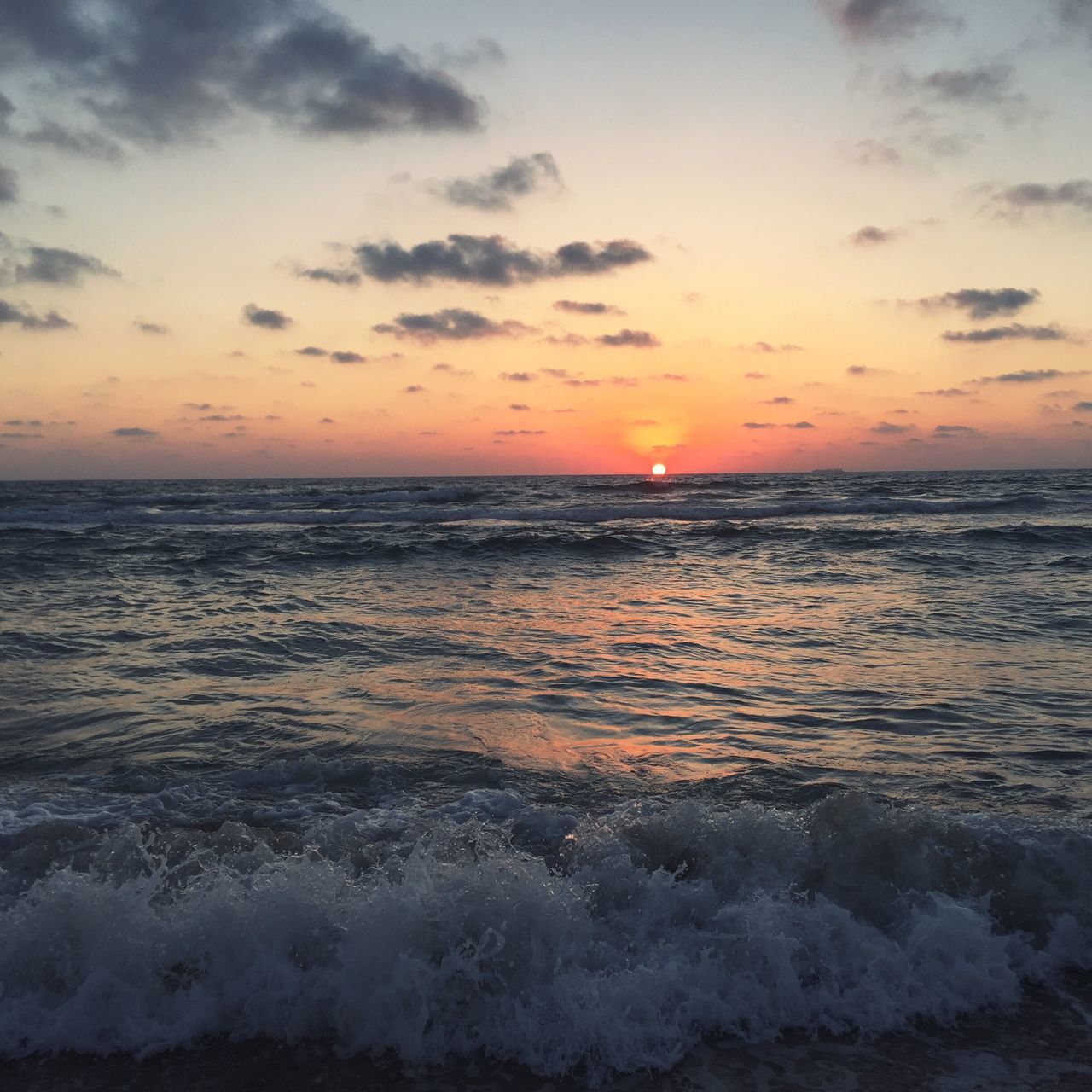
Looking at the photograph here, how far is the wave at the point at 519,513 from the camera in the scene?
3222 cm

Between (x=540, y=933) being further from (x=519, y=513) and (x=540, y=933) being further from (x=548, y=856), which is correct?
(x=519, y=513)

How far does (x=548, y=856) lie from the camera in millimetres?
4262

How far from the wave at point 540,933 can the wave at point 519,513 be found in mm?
27335

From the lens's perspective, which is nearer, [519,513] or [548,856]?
[548,856]

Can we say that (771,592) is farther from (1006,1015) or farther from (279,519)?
(279,519)

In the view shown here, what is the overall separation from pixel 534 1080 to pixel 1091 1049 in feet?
6.93

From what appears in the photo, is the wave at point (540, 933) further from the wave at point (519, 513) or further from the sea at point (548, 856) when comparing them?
the wave at point (519, 513)

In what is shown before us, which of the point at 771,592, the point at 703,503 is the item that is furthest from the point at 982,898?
the point at 703,503

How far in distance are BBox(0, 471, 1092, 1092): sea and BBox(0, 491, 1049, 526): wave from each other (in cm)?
2214

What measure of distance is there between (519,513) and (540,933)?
100 ft

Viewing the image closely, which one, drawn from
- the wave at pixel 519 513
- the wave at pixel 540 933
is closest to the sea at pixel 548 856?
the wave at pixel 540 933

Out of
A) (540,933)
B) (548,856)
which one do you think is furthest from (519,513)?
(540,933)

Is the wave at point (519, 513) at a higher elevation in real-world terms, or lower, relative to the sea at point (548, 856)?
higher

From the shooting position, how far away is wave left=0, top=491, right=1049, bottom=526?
32219mm
